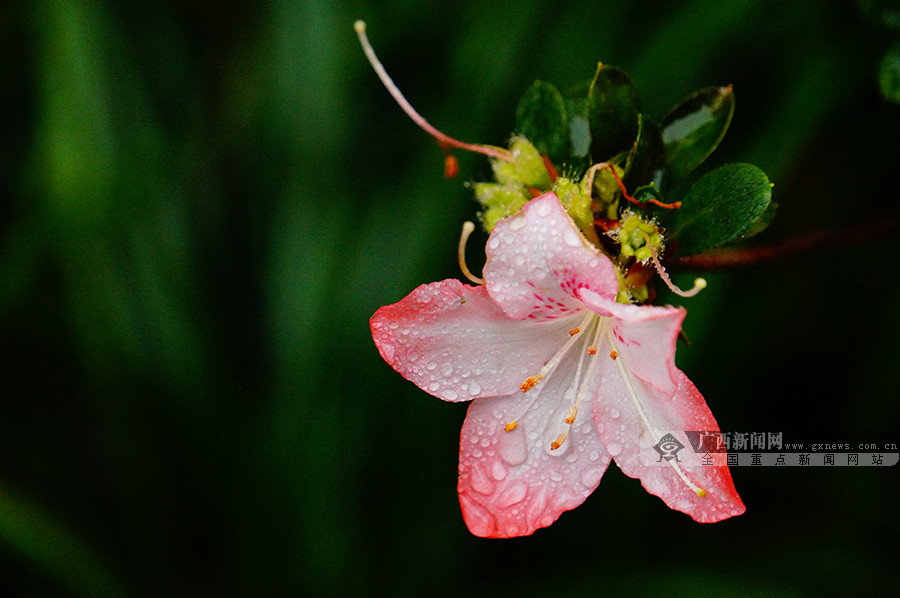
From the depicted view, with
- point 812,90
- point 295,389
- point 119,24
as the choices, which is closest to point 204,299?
point 295,389

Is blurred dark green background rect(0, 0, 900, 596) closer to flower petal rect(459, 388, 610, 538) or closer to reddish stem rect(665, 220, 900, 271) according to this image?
reddish stem rect(665, 220, 900, 271)

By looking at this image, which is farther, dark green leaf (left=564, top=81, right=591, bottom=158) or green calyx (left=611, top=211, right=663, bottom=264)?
dark green leaf (left=564, top=81, right=591, bottom=158)

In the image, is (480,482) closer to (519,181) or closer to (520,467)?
(520,467)

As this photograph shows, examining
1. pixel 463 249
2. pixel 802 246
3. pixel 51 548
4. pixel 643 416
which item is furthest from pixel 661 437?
pixel 51 548

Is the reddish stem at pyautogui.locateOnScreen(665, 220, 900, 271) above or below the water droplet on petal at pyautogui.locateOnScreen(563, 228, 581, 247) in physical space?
below

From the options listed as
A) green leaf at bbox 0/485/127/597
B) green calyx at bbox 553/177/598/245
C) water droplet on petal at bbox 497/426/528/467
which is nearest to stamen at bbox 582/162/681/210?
green calyx at bbox 553/177/598/245

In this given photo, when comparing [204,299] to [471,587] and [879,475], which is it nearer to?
[471,587]

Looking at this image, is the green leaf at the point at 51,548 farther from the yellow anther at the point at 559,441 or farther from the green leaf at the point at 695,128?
the green leaf at the point at 695,128

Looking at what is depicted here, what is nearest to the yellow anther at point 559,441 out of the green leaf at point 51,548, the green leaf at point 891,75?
the green leaf at point 891,75
